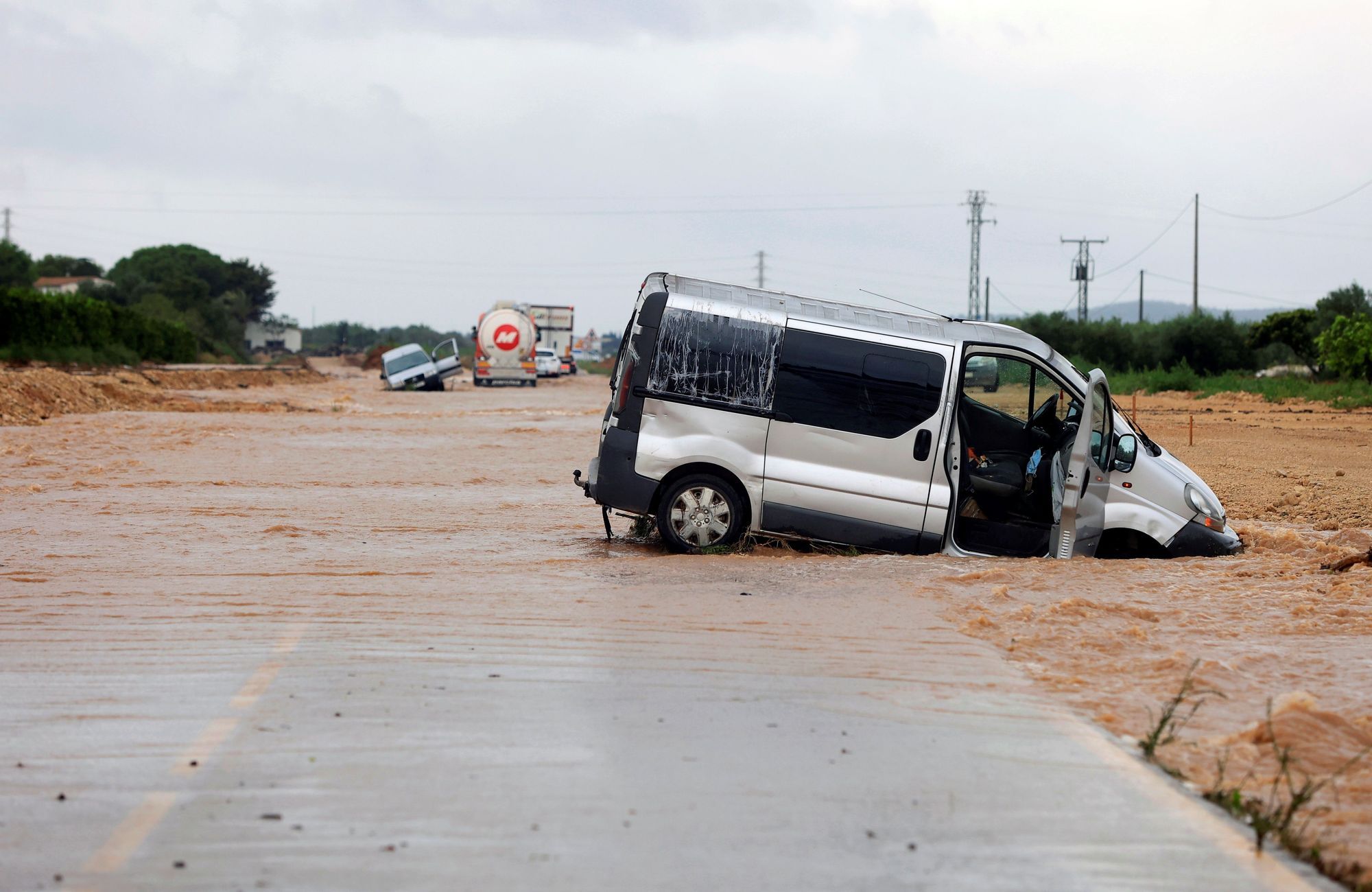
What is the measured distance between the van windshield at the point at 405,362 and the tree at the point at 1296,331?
109 feet

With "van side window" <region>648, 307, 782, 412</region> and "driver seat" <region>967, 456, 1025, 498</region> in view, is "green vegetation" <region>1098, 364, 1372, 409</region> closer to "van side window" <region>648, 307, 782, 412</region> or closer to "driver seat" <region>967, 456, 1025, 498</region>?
"driver seat" <region>967, 456, 1025, 498</region>

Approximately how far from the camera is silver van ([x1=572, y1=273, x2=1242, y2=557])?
33.9ft

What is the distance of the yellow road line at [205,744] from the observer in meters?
4.90

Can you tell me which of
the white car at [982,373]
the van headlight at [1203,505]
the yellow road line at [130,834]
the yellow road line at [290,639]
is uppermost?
the white car at [982,373]

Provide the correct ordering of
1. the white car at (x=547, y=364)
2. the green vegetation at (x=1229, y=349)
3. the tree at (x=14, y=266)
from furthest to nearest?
the tree at (x=14, y=266), the white car at (x=547, y=364), the green vegetation at (x=1229, y=349)

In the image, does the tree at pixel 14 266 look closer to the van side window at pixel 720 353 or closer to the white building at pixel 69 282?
the white building at pixel 69 282

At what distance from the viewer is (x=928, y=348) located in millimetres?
10391

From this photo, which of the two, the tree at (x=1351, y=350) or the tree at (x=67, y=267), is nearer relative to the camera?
the tree at (x=1351, y=350)

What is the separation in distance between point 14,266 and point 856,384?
97.7m

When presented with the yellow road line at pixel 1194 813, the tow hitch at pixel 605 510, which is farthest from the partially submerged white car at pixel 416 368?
the yellow road line at pixel 1194 813

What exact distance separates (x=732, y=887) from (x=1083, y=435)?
263 inches

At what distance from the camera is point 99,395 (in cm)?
3400

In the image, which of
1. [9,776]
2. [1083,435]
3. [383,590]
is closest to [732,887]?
[9,776]

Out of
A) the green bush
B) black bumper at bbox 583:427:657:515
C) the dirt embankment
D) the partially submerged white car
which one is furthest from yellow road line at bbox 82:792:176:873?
the green bush
